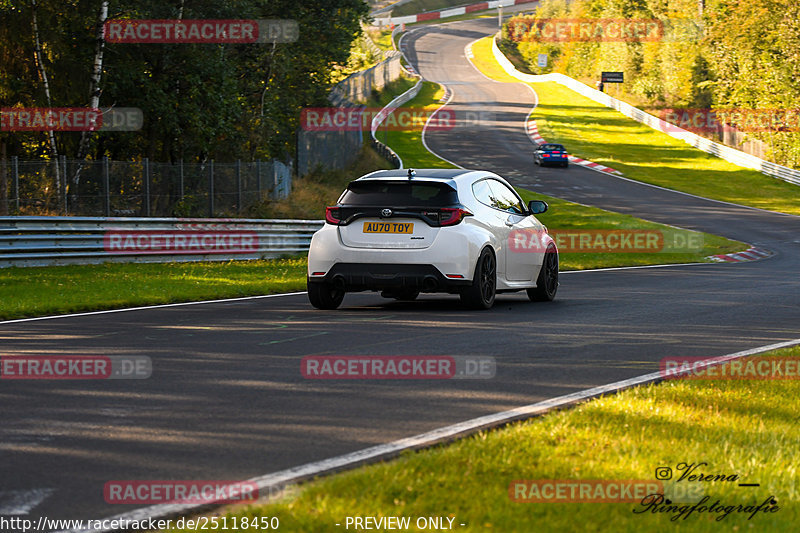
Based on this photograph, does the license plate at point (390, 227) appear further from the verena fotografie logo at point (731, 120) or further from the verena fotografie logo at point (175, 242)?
the verena fotografie logo at point (731, 120)

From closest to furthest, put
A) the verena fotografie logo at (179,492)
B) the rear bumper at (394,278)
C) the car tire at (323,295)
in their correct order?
the verena fotografie logo at (179,492), the rear bumper at (394,278), the car tire at (323,295)

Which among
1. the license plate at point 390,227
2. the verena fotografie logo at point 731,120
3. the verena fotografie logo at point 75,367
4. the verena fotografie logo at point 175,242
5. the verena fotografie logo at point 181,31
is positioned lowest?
the verena fotografie logo at point 175,242

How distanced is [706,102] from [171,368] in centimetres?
8317

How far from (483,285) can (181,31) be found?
1592 centimetres

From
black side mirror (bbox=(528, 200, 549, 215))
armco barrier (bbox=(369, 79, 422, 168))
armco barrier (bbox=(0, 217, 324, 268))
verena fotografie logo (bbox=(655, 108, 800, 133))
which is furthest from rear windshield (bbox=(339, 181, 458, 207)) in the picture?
verena fotografie logo (bbox=(655, 108, 800, 133))

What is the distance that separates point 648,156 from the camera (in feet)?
214

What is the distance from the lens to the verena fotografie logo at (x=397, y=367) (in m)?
8.60

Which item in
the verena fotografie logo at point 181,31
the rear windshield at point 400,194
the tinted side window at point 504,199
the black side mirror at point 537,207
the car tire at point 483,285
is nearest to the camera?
the rear windshield at point 400,194

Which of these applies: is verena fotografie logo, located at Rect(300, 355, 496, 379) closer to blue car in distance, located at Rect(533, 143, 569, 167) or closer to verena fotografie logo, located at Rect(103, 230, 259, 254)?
verena fotografie logo, located at Rect(103, 230, 259, 254)

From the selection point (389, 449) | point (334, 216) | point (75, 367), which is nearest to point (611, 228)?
point (334, 216)

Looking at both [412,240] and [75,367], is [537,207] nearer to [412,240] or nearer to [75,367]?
[412,240]

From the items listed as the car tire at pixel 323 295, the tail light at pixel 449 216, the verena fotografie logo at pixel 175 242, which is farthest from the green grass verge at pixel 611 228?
the tail light at pixel 449 216

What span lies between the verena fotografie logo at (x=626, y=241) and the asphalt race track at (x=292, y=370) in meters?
12.4

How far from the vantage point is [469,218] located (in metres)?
13.1
